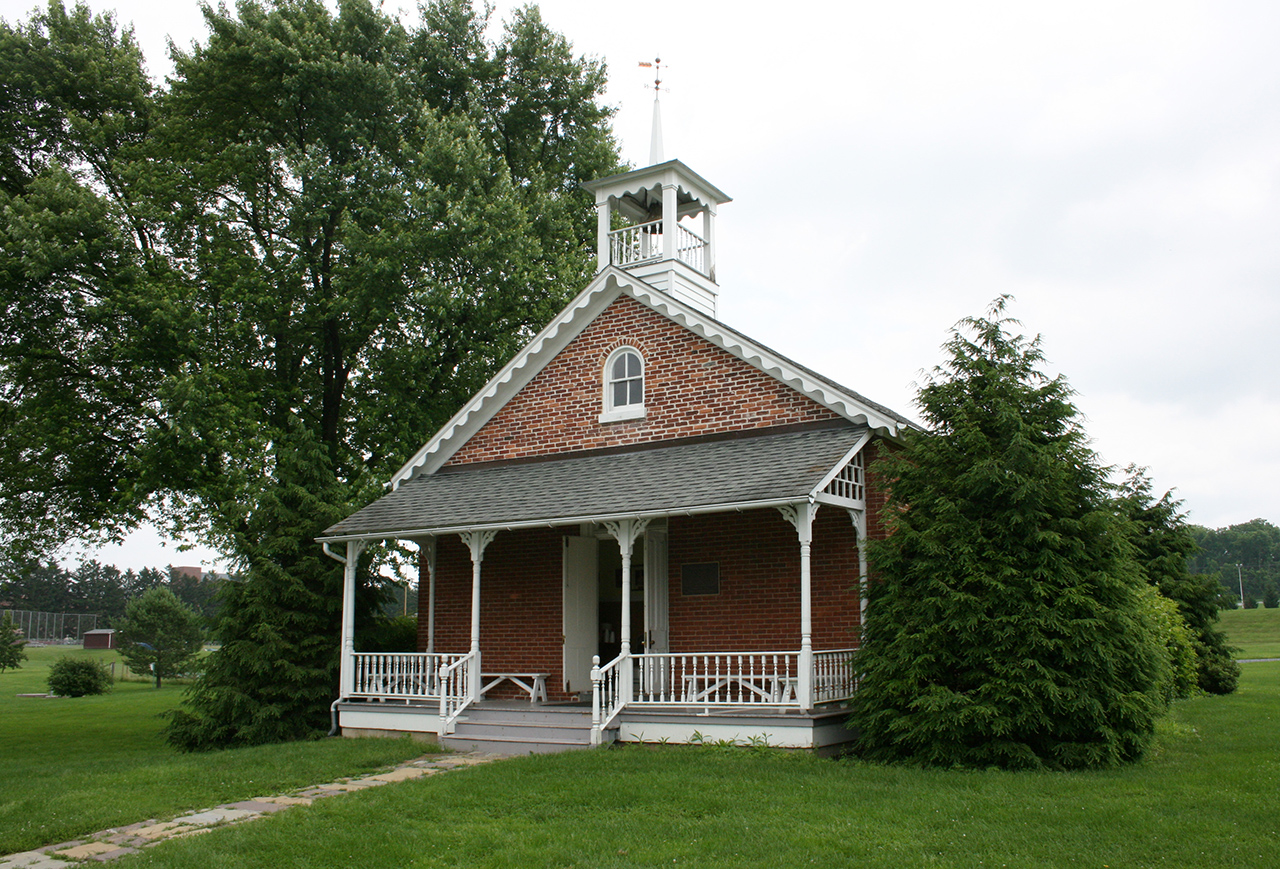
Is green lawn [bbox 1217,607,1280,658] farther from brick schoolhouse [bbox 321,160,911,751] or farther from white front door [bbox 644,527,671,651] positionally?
white front door [bbox 644,527,671,651]

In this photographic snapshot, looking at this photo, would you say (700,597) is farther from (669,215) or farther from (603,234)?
(603,234)

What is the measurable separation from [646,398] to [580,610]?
353 centimetres

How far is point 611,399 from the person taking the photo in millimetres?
16484

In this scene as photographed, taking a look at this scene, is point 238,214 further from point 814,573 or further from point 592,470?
point 814,573

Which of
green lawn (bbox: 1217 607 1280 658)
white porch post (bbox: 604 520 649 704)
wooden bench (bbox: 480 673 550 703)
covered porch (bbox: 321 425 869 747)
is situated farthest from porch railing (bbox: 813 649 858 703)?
green lawn (bbox: 1217 607 1280 658)

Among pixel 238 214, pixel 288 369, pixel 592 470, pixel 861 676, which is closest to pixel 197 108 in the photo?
pixel 238 214

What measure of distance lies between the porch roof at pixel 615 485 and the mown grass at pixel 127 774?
3.42 meters

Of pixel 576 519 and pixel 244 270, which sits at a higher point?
pixel 244 270

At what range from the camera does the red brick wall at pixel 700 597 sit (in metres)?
13.6

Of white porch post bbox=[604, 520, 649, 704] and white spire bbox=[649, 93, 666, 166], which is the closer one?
white porch post bbox=[604, 520, 649, 704]

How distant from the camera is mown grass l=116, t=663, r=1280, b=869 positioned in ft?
24.1

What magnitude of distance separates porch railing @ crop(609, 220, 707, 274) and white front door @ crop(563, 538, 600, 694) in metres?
5.20

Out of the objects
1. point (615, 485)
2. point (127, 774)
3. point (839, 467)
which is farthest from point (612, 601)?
point (127, 774)

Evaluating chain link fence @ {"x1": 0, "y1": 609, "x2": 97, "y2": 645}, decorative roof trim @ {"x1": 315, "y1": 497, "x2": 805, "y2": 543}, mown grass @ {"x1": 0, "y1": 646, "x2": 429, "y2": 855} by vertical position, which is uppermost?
decorative roof trim @ {"x1": 315, "y1": 497, "x2": 805, "y2": 543}
